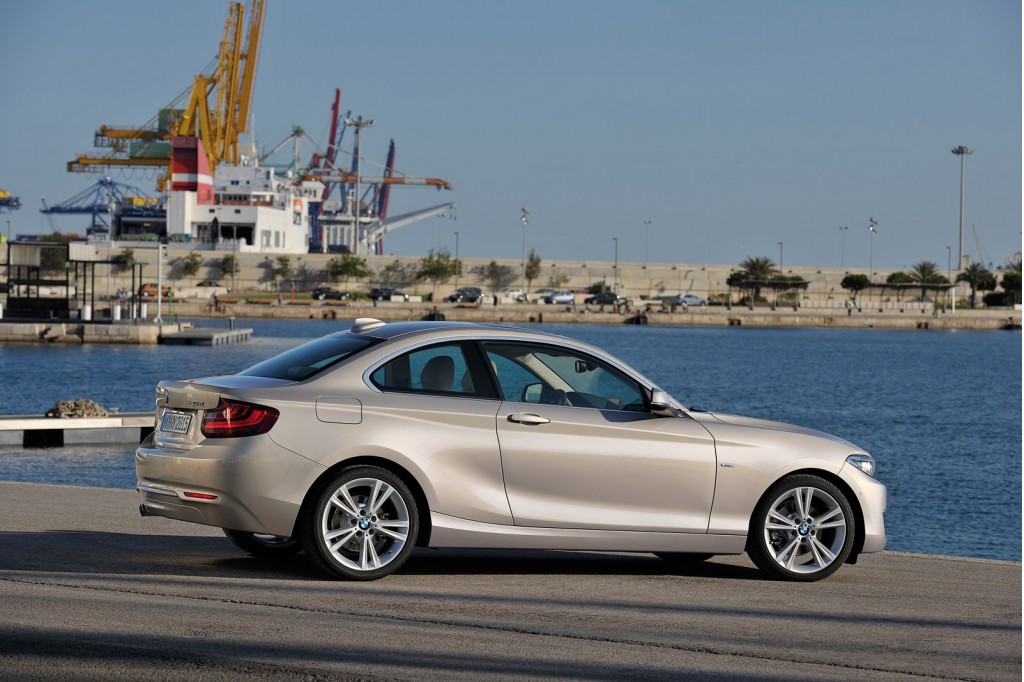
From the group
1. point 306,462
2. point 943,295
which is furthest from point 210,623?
point 943,295

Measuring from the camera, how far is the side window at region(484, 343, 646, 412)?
862cm

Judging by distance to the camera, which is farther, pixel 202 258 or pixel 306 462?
pixel 202 258

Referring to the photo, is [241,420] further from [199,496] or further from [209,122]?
[209,122]

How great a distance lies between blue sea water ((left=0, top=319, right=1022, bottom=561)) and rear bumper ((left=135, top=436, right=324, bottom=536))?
1497 centimetres

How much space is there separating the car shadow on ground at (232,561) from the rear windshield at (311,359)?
126cm

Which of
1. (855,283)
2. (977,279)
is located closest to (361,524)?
(855,283)

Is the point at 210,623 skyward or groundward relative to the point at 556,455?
groundward

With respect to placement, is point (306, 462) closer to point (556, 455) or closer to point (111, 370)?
point (556, 455)

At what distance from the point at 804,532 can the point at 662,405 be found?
1.36 meters

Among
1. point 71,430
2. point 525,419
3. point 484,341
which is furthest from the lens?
point 71,430

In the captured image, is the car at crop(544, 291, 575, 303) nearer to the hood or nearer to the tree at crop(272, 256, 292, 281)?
the tree at crop(272, 256, 292, 281)

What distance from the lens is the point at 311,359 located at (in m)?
8.49

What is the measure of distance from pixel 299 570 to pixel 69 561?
148 cm

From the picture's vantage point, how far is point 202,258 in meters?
141
